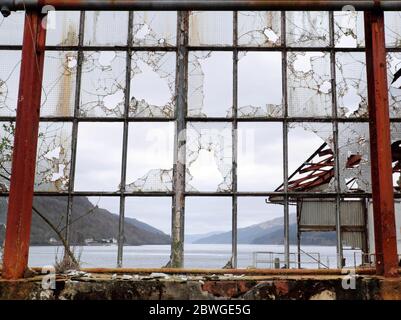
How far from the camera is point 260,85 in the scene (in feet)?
17.0

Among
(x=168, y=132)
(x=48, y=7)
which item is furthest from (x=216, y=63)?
(x=48, y=7)

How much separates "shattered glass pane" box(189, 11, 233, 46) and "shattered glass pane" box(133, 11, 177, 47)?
0.21 m

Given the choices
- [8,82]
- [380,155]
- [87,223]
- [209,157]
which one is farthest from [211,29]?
[380,155]

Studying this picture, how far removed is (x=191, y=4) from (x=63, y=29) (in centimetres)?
307

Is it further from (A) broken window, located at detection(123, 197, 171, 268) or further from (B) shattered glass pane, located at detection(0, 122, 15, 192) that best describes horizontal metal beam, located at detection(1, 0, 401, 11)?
(B) shattered glass pane, located at detection(0, 122, 15, 192)

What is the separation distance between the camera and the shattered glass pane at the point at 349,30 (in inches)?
207

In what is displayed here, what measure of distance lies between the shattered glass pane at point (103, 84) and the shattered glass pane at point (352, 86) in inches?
91.7

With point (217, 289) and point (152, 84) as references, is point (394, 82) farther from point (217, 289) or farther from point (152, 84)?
point (217, 289)

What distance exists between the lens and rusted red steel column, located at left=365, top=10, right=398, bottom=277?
2.57 meters

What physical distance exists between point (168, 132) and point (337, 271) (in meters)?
2.73

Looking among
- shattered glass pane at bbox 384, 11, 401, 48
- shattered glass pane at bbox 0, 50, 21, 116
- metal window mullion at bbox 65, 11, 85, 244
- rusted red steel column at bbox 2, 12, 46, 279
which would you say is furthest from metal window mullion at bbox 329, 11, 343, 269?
shattered glass pane at bbox 0, 50, 21, 116

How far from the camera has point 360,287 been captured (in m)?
2.50

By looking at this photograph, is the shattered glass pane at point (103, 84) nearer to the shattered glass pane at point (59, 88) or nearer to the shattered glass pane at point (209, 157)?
the shattered glass pane at point (59, 88)

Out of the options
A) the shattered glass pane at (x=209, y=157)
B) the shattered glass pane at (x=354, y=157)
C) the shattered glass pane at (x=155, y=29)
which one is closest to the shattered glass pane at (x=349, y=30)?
the shattered glass pane at (x=354, y=157)
